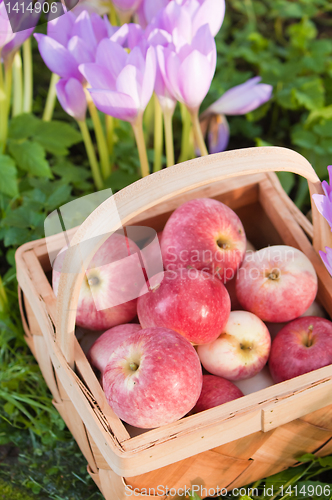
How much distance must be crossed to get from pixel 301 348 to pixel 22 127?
0.88 m

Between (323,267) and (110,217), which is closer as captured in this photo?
(110,217)

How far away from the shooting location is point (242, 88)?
1.08 m

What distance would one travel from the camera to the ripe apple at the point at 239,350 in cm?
80

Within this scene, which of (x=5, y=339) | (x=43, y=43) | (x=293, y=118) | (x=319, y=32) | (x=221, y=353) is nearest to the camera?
(x=221, y=353)

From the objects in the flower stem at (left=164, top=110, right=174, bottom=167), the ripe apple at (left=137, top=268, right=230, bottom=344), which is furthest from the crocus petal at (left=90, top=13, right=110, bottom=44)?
the ripe apple at (left=137, top=268, right=230, bottom=344)

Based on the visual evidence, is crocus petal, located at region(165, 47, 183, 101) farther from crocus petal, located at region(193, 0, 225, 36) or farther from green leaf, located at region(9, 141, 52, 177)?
green leaf, located at region(9, 141, 52, 177)

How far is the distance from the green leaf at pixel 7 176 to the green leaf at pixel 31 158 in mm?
43

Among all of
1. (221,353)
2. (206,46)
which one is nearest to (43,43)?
(206,46)

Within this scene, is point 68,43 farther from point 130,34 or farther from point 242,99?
point 242,99

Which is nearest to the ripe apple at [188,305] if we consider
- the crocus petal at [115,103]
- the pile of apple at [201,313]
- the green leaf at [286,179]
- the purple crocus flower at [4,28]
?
the pile of apple at [201,313]

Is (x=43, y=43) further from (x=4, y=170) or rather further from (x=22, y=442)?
(x=22, y=442)

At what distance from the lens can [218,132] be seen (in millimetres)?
1208

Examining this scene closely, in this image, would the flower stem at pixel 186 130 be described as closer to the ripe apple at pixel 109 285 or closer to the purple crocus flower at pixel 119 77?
the purple crocus flower at pixel 119 77

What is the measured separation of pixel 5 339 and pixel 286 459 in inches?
27.2
